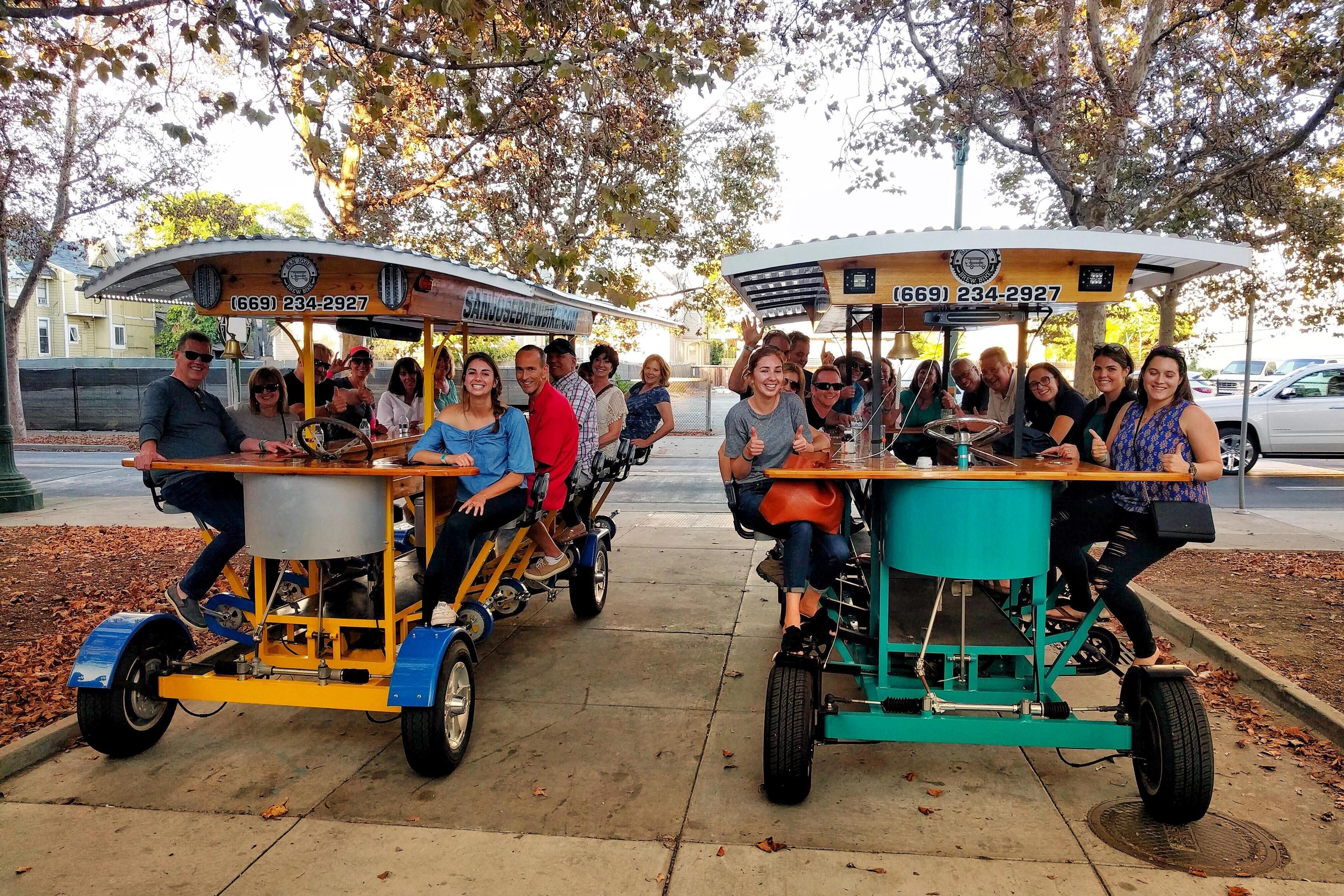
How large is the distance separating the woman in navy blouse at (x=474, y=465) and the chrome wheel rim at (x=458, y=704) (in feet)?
1.44

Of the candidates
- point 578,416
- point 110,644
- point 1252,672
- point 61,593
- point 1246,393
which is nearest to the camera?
point 110,644

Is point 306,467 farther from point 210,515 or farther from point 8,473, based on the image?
point 8,473

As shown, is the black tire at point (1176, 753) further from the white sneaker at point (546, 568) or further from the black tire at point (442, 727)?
the white sneaker at point (546, 568)

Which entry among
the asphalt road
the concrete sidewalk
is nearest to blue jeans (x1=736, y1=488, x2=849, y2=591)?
the concrete sidewalk

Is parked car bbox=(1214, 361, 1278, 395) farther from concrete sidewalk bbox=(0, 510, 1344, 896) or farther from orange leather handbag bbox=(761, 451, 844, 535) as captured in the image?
concrete sidewalk bbox=(0, 510, 1344, 896)

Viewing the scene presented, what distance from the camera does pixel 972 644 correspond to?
4160 mm

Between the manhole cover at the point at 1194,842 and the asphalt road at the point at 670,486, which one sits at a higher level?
the asphalt road at the point at 670,486

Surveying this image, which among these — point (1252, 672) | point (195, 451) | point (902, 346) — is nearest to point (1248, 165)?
point (902, 346)

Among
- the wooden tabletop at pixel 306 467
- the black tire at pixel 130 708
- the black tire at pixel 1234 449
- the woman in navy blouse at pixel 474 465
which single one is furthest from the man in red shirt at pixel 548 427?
the black tire at pixel 1234 449

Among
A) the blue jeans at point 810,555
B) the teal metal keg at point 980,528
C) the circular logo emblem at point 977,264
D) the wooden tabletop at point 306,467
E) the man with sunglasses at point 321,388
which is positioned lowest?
the blue jeans at point 810,555

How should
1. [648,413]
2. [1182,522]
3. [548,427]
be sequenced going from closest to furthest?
[1182,522]
[548,427]
[648,413]

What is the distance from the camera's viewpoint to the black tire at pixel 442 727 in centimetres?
394

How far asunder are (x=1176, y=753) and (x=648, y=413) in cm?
541

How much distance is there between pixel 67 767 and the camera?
4148 mm
